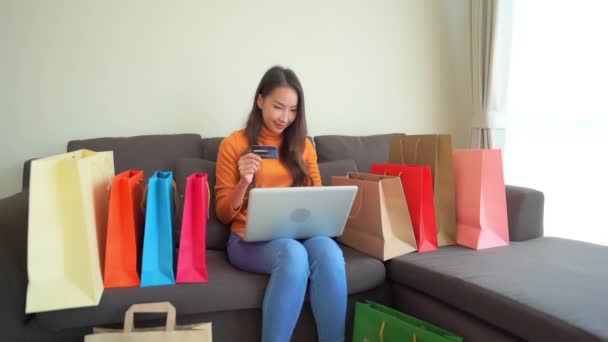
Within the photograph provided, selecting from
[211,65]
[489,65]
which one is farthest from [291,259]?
[489,65]

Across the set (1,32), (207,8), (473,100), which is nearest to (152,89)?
(207,8)

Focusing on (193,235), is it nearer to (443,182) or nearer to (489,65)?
(443,182)

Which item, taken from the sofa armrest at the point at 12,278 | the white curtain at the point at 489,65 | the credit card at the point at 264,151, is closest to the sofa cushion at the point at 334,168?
the credit card at the point at 264,151

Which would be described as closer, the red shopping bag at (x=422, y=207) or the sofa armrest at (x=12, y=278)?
the sofa armrest at (x=12, y=278)

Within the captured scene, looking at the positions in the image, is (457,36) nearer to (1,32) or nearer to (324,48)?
(324,48)

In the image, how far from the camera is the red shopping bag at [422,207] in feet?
5.11

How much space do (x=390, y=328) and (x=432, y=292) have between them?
217mm

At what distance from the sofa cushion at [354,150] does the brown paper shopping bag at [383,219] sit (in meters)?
0.49

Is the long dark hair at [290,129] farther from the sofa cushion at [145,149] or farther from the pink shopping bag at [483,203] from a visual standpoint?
the pink shopping bag at [483,203]

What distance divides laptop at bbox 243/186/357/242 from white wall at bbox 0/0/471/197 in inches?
37.9

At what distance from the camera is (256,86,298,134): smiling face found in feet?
5.01

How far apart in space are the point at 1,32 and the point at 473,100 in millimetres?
2469

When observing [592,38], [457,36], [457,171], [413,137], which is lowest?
[457,171]

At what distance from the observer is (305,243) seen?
4.73 ft
